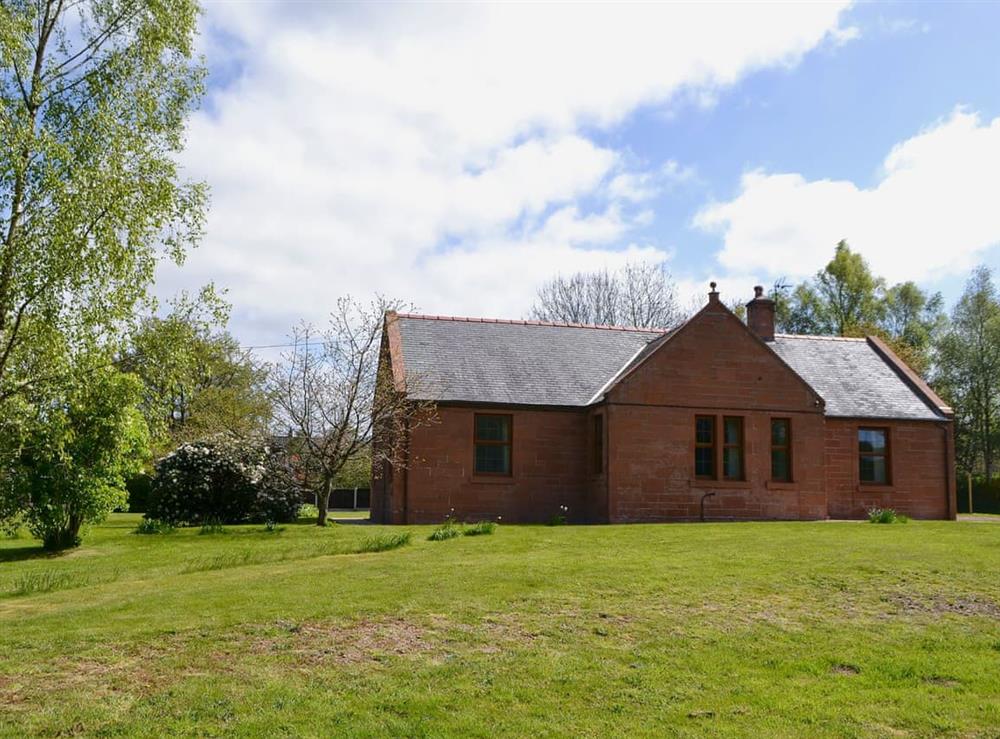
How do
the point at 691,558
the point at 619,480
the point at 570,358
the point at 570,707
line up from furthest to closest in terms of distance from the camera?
1. the point at 570,358
2. the point at 619,480
3. the point at 691,558
4. the point at 570,707

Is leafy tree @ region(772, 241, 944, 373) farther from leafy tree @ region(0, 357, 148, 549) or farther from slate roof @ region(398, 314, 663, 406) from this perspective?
leafy tree @ region(0, 357, 148, 549)

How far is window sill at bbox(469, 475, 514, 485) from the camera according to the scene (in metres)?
25.9

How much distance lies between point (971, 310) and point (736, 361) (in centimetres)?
3811

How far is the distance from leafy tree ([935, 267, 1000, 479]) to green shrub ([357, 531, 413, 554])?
48.5 metres

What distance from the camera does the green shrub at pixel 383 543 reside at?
17.4 m

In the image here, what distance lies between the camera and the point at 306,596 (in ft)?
38.8

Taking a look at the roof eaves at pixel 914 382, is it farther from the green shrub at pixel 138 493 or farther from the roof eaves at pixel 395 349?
the green shrub at pixel 138 493

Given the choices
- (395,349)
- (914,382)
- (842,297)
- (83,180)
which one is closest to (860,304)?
(842,297)

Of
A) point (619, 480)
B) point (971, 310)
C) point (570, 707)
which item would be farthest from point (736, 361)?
point (971, 310)

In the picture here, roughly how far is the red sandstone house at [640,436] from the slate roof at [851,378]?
18 centimetres

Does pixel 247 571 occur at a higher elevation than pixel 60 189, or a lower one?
lower

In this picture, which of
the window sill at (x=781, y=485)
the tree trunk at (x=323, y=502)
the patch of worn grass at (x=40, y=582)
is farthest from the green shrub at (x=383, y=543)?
the window sill at (x=781, y=485)

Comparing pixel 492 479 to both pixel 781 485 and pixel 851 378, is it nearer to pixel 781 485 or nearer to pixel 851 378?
pixel 781 485

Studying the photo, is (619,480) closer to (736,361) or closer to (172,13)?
(736,361)
